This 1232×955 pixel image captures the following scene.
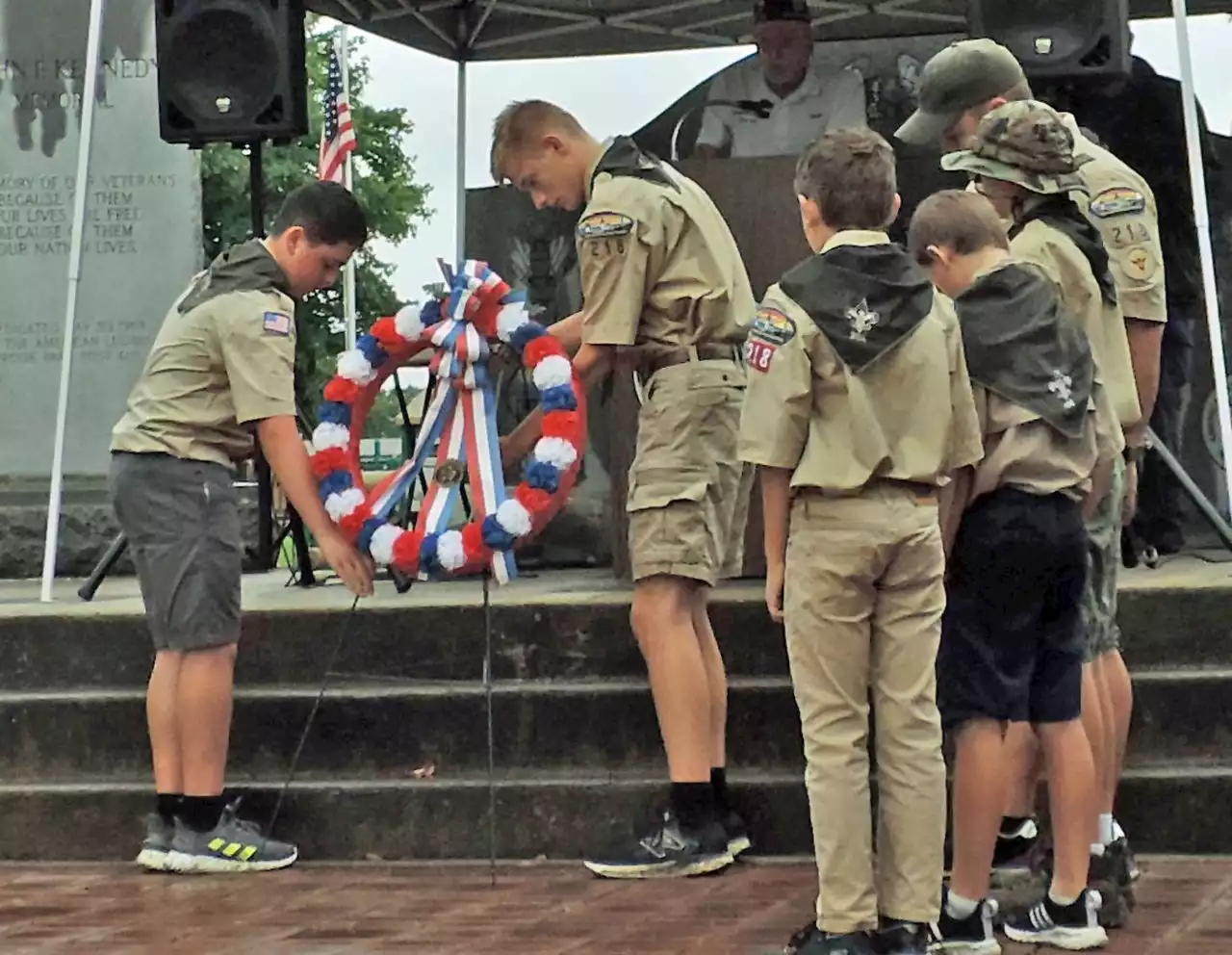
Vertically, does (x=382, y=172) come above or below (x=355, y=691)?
above

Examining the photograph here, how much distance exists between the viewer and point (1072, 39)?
641 centimetres

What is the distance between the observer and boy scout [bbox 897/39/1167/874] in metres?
4.46

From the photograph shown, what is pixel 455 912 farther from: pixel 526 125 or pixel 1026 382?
pixel 526 125

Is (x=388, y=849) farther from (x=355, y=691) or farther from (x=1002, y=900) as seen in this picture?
(x=1002, y=900)

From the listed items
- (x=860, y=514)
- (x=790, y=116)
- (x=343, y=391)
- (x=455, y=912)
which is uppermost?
(x=790, y=116)

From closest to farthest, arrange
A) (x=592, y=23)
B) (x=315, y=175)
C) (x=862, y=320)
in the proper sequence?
(x=862, y=320)
(x=592, y=23)
(x=315, y=175)

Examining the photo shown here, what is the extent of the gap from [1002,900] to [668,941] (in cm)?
81

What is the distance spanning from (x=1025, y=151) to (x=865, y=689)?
4.18ft

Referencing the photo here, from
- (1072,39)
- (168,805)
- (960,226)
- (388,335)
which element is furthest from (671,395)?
(1072,39)

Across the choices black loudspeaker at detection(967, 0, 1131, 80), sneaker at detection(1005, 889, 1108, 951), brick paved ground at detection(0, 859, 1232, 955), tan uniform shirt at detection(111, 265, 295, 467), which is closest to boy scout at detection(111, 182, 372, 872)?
tan uniform shirt at detection(111, 265, 295, 467)

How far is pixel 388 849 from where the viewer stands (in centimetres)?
541

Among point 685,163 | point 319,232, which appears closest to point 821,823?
point 319,232

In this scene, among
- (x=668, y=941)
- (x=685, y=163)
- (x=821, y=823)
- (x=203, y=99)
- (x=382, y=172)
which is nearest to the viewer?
(x=821, y=823)

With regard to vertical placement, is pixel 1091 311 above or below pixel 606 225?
below
